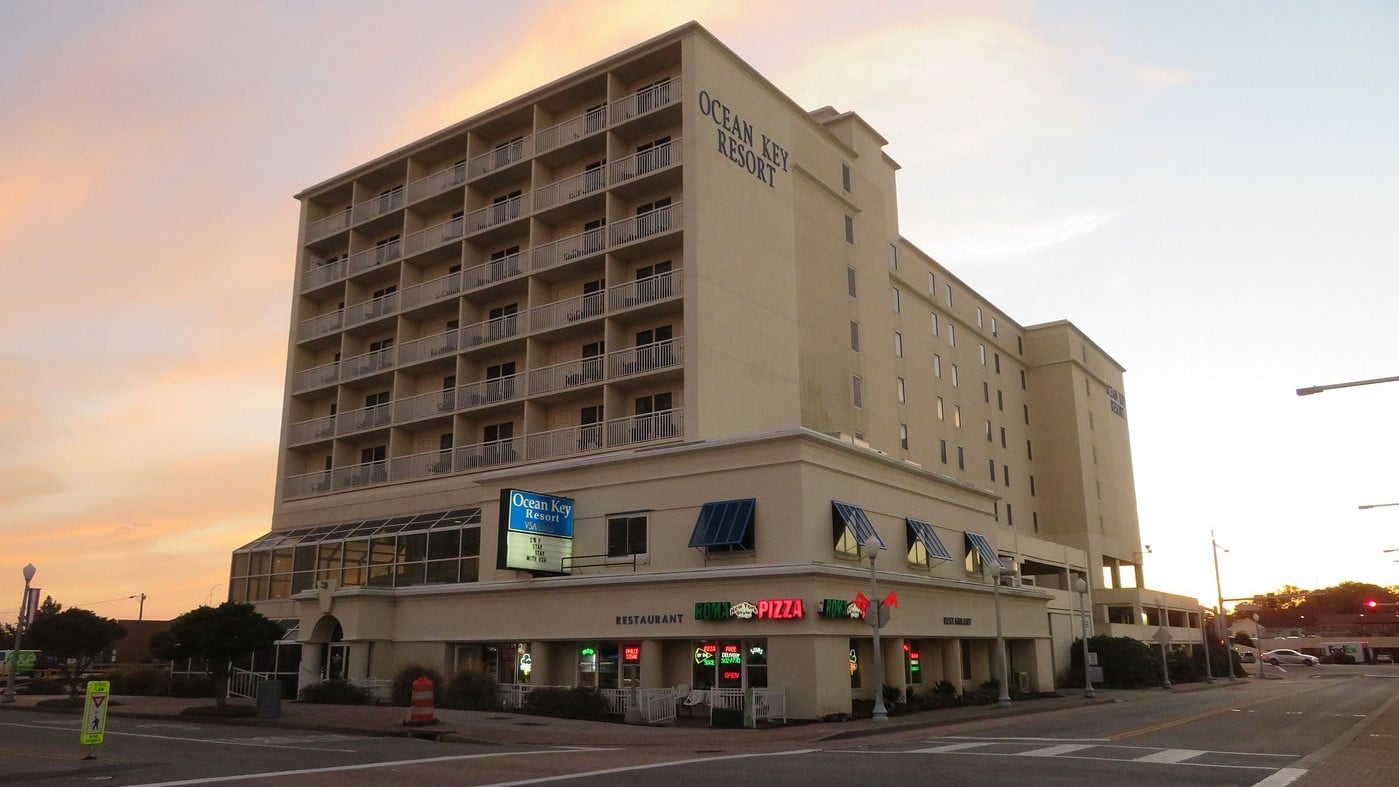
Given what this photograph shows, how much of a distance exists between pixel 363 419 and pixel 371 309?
19.7ft

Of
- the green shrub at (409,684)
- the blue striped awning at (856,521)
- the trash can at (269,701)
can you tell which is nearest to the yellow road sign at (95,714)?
the trash can at (269,701)

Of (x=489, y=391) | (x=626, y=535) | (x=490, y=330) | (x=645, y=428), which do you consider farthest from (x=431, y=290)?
(x=626, y=535)

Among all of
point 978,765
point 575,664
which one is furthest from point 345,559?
point 978,765

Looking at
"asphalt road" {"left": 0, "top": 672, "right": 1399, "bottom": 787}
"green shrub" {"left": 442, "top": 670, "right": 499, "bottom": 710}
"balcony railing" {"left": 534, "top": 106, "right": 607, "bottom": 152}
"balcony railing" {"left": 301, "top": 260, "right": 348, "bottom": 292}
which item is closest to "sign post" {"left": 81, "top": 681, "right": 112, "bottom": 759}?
"asphalt road" {"left": 0, "top": 672, "right": 1399, "bottom": 787}

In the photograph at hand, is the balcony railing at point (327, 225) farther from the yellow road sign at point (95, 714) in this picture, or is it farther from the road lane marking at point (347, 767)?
the road lane marking at point (347, 767)

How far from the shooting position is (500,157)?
2026 inches

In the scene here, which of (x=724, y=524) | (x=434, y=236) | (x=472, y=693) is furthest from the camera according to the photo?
(x=434, y=236)

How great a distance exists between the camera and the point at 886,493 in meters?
37.3

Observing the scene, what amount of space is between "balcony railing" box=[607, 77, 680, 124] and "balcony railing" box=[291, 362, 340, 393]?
21.4m

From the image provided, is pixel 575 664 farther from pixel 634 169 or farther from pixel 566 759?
pixel 634 169

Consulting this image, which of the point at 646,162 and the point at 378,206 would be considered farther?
the point at 378,206

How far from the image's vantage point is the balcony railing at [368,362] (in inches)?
2088

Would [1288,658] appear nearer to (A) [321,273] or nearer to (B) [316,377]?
(B) [316,377]

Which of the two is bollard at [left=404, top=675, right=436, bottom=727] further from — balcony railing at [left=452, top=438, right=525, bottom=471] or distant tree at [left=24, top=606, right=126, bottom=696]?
distant tree at [left=24, top=606, right=126, bottom=696]
